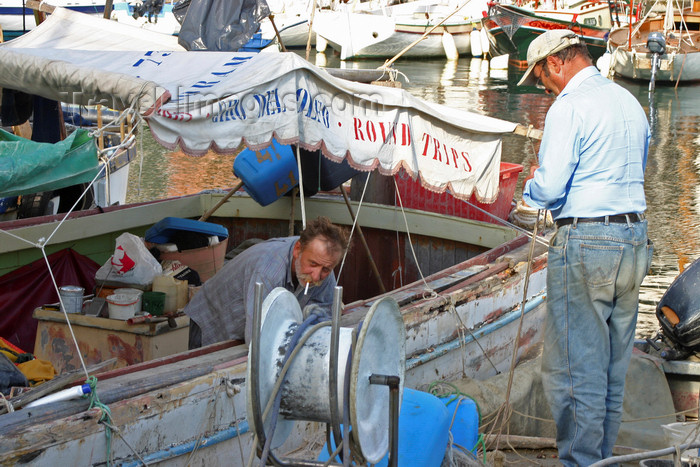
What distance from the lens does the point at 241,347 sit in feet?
13.5

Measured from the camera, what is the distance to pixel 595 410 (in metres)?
3.77

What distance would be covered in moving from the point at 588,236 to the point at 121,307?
113 inches

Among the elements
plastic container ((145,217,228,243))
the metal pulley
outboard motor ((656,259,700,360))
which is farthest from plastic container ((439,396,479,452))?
plastic container ((145,217,228,243))

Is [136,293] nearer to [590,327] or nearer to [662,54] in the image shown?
[590,327]

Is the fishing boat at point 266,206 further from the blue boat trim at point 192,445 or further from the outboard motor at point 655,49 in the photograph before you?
the outboard motor at point 655,49

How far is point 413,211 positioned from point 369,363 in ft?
14.0

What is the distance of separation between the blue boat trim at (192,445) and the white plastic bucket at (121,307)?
1.46m

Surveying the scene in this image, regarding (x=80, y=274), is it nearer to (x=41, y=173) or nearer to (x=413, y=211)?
(x=41, y=173)

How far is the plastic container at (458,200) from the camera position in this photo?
678 cm

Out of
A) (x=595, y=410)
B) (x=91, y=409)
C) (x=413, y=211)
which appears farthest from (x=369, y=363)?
(x=413, y=211)

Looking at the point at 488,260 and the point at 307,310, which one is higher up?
the point at 307,310

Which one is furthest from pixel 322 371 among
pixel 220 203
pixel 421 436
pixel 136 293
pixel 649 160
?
pixel 649 160

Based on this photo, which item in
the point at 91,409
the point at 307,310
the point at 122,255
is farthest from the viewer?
the point at 122,255

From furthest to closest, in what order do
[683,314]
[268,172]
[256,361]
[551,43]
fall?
[268,172] < [683,314] < [551,43] < [256,361]
